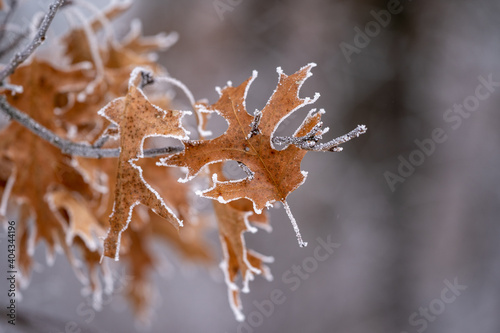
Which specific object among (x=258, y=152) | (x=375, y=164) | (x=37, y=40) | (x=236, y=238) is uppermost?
(x=37, y=40)

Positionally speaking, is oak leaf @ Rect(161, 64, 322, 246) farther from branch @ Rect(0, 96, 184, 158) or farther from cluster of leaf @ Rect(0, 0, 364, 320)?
branch @ Rect(0, 96, 184, 158)

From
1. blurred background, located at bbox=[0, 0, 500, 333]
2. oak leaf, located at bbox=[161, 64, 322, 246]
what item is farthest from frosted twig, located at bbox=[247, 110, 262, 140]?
blurred background, located at bbox=[0, 0, 500, 333]

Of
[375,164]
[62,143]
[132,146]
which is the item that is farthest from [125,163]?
[375,164]

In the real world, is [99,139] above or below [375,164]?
above

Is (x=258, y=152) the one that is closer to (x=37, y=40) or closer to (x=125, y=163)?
(x=125, y=163)

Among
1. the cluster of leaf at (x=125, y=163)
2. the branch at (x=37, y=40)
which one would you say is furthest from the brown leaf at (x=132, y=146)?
the branch at (x=37, y=40)

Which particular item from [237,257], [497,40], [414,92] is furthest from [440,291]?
[237,257]

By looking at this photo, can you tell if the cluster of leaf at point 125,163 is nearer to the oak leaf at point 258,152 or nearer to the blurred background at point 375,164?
the oak leaf at point 258,152
